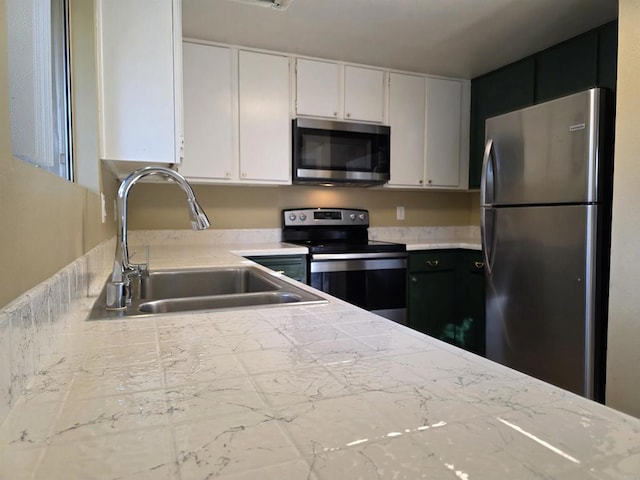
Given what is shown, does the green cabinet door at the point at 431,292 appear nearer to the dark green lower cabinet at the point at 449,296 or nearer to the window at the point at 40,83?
the dark green lower cabinet at the point at 449,296

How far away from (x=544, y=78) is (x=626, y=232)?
148 cm

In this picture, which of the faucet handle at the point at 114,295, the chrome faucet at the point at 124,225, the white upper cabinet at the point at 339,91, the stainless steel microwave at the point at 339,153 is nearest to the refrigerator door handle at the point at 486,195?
the stainless steel microwave at the point at 339,153

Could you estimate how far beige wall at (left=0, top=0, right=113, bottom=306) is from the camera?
50cm

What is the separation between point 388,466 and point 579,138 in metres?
2.08

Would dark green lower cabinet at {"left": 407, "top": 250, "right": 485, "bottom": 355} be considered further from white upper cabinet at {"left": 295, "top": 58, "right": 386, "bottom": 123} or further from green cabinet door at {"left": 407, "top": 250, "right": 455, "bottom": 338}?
white upper cabinet at {"left": 295, "top": 58, "right": 386, "bottom": 123}

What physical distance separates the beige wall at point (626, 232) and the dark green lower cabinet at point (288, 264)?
5.30 ft

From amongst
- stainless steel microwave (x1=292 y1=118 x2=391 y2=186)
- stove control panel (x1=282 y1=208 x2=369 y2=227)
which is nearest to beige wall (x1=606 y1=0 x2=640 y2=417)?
stainless steel microwave (x1=292 y1=118 x2=391 y2=186)

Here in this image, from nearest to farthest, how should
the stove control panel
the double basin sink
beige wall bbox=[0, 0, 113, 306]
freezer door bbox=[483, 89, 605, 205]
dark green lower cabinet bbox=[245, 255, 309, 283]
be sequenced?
1. beige wall bbox=[0, 0, 113, 306]
2. the double basin sink
3. freezer door bbox=[483, 89, 605, 205]
4. dark green lower cabinet bbox=[245, 255, 309, 283]
5. the stove control panel

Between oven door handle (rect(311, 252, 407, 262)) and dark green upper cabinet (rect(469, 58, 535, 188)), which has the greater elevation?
dark green upper cabinet (rect(469, 58, 535, 188))

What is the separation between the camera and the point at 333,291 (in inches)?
106

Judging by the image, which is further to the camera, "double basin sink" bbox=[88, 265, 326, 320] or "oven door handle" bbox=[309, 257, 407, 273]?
"oven door handle" bbox=[309, 257, 407, 273]

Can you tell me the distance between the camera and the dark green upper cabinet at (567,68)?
2.45 m

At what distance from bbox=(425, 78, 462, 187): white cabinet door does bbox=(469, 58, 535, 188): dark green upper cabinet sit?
114 mm

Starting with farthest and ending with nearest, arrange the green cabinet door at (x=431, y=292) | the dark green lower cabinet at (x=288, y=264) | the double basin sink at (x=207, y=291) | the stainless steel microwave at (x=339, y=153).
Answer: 1. the green cabinet door at (x=431, y=292)
2. the stainless steel microwave at (x=339, y=153)
3. the dark green lower cabinet at (x=288, y=264)
4. the double basin sink at (x=207, y=291)
